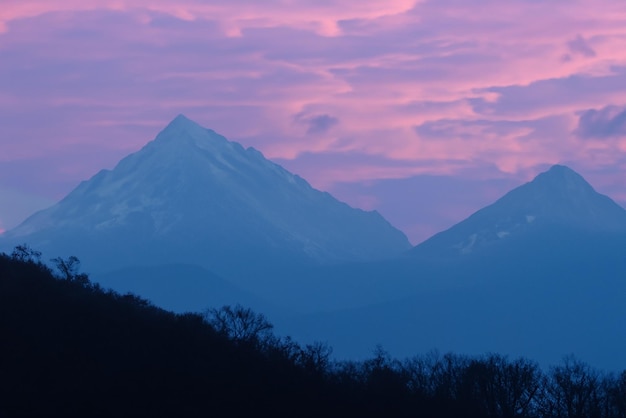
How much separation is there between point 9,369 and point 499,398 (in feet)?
115

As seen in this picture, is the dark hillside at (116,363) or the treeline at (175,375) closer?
the dark hillside at (116,363)

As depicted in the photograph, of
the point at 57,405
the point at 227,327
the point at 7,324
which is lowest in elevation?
the point at 57,405

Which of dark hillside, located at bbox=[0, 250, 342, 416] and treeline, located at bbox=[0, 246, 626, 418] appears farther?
treeline, located at bbox=[0, 246, 626, 418]

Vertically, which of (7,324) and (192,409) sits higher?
(7,324)

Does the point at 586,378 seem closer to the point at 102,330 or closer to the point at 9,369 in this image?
the point at 102,330

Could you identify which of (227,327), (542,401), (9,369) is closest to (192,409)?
(9,369)

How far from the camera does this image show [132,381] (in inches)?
2484

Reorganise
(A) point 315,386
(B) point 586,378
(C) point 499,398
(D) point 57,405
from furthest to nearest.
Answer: (B) point 586,378 < (C) point 499,398 < (A) point 315,386 < (D) point 57,405

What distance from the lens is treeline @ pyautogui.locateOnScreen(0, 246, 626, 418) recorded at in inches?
2372

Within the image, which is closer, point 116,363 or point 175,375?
point 116,363

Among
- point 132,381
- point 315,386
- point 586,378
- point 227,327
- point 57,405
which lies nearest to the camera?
point 57,405

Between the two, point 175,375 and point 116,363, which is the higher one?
point 116,363

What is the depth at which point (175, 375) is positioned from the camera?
65.8 metres

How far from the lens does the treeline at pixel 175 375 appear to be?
60250mm
